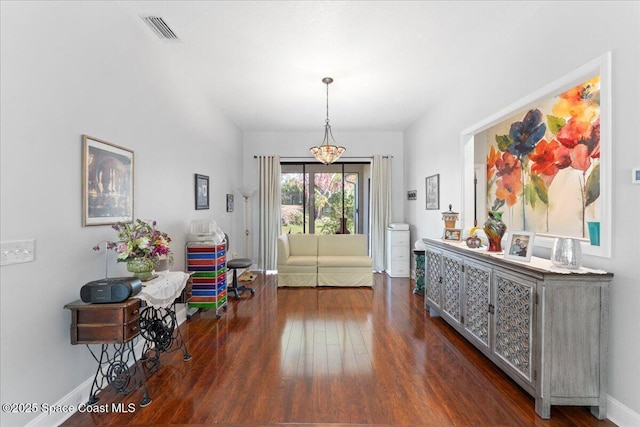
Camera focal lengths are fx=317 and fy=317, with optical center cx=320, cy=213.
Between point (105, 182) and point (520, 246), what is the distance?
3.33m

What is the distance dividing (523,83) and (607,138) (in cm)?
108

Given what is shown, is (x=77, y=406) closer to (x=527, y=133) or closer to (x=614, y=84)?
(x=614, y=84)

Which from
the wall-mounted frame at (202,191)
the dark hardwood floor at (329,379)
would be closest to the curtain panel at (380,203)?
the dark hardwood floor at (329,379)

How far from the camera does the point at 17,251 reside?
5.80ft

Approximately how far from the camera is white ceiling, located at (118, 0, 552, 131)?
2.71 meters

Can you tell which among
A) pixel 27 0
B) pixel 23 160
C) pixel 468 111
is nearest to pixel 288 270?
pixel 468 111

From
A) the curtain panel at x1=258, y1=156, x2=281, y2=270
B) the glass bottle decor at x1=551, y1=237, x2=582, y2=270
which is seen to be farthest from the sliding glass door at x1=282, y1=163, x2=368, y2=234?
the glass bottle decor at x1=551, y1=237, x2=582, y2=270

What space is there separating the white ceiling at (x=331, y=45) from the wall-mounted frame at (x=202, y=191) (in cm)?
129

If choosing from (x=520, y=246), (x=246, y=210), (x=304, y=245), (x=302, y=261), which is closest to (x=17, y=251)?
(x=520, y=246)

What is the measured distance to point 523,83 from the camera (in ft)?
9.58

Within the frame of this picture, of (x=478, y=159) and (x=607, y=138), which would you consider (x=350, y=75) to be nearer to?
(x=478, y=159)

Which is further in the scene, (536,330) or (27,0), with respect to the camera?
(536,330)

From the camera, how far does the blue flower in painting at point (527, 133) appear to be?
128 inches

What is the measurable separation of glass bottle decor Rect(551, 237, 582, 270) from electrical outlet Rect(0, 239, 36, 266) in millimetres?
3357
